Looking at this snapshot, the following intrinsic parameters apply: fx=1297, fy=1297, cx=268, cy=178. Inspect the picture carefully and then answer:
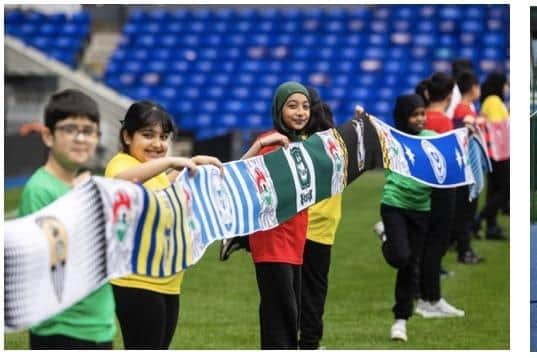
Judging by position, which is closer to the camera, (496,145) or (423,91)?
(423,91)

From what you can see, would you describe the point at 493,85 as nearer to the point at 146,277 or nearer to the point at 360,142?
the point at 360,142

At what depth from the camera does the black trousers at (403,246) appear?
7.50m

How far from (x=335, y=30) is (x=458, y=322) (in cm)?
1953

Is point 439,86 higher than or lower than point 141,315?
higher

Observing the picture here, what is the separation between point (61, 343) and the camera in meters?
4.38

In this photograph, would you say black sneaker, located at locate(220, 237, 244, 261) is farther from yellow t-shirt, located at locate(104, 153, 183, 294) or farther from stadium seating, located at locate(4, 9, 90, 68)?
stadium seating, located at locate(4, 9, 90, 68)

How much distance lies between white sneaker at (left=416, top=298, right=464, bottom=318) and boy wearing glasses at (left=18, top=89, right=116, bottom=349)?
4.32 m

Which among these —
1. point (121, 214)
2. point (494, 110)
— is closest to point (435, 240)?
point (494, 110)

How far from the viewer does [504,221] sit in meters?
14.5

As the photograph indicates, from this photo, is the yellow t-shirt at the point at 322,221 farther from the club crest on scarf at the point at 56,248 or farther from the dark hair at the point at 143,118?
the club crest on scarf at the point at 56,248

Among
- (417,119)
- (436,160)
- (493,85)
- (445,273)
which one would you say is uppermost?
(493,85)

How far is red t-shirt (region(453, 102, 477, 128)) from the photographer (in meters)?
9.59

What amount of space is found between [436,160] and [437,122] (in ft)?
3.21
